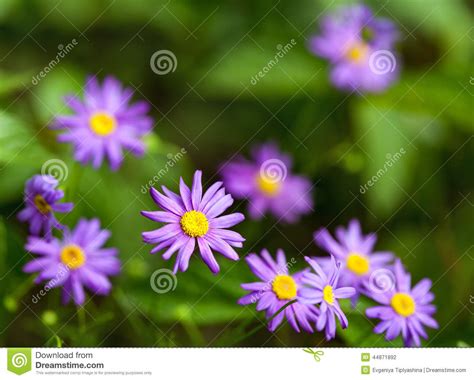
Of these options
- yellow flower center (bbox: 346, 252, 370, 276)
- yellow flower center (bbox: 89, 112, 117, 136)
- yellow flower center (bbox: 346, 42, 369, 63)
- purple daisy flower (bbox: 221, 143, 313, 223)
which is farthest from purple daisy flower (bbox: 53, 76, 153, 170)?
yellow flower center (bbox: 346, 42, 369, 63)

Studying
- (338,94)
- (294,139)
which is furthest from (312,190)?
(338,94)

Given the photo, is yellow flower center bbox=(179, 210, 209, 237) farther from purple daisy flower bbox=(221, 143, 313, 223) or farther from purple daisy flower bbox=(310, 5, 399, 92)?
purple daisy flower bbox=(310, 5, 399, 92)

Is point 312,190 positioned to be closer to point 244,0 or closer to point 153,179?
point 153,179

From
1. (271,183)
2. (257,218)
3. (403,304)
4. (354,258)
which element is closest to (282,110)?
(271,183)

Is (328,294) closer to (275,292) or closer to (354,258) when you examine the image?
(275,292)
